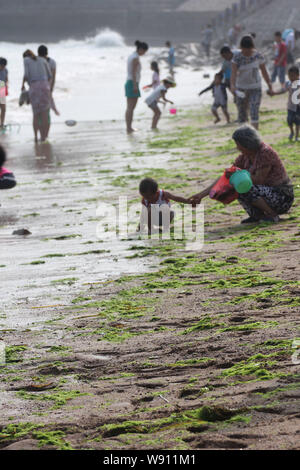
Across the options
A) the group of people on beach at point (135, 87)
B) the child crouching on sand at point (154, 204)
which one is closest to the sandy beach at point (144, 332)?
the child crouching on sand at point (154, 204)

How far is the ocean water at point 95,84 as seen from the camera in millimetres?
20047

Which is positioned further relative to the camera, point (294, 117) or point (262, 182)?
point (294, 117)

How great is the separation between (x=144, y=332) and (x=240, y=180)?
2.68 metres

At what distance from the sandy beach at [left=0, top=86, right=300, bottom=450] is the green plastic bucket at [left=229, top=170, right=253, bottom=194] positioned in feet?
1.39

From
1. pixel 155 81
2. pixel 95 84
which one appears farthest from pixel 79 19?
pixel 155 81

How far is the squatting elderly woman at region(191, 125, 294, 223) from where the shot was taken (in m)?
7.11

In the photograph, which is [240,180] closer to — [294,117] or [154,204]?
[154,204]

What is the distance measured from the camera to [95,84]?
32.7m

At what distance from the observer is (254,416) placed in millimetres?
3193

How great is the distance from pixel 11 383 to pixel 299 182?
5.38 m

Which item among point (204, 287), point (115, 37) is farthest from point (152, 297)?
point (115, 37)

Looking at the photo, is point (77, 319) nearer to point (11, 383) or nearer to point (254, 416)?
point (11, 383)

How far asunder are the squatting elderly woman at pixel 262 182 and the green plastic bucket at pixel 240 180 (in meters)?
0.17

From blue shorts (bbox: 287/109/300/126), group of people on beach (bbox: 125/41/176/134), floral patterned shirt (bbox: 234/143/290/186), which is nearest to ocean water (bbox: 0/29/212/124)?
group of people on beach (bbox: 125/41/176/134)
